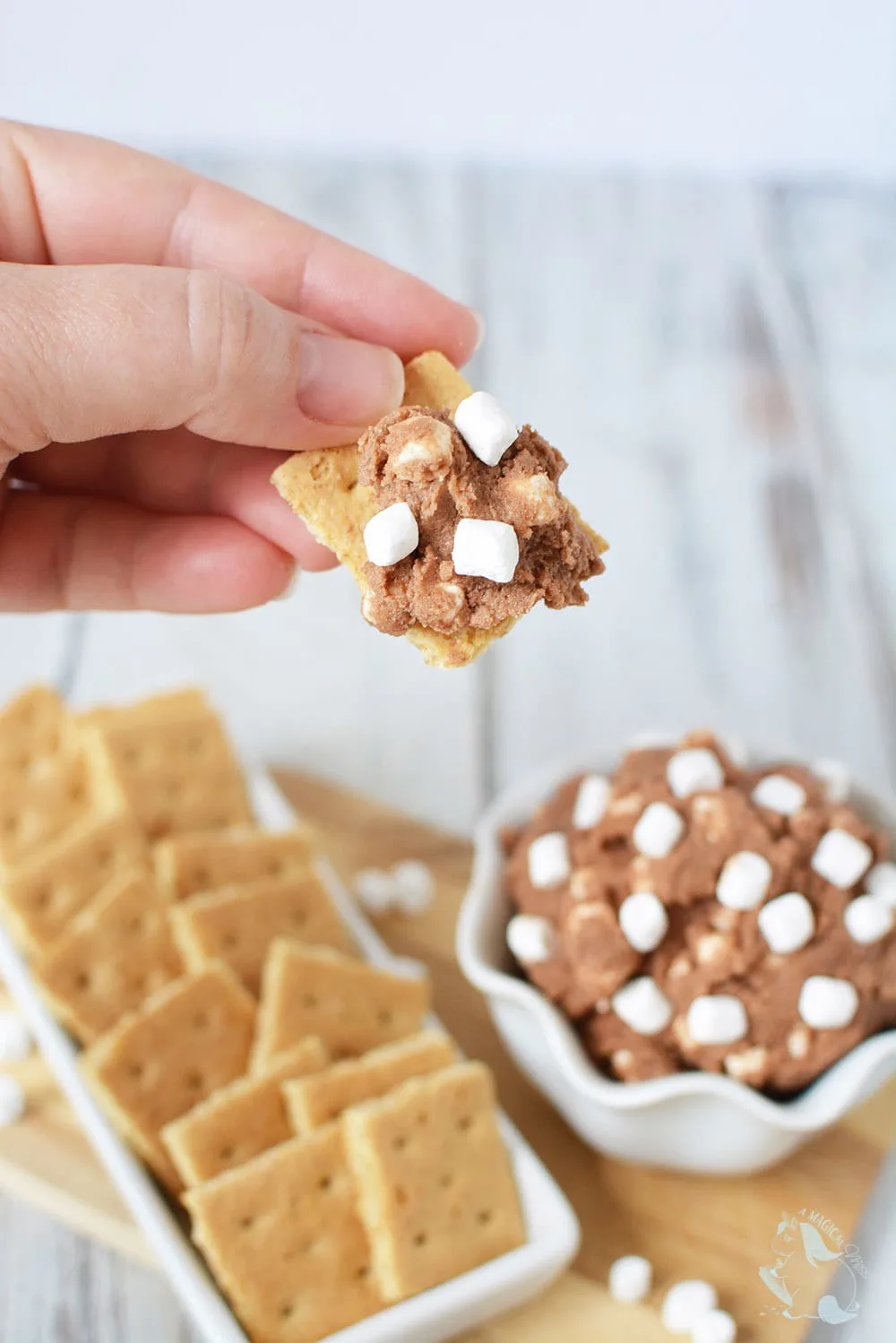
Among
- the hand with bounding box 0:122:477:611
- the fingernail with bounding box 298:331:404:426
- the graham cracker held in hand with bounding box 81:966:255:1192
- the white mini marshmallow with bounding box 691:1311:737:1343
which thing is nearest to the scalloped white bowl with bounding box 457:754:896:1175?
the white mini marshmallow with bounding box 691:1311:737:1343

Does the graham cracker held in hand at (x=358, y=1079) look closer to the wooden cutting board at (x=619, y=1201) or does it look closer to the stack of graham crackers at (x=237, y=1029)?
the stack of graham crackers at (x=237, y=1029)

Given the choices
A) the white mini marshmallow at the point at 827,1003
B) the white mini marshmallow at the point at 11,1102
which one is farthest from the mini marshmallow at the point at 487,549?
the white mini marshmallow at the point at 11,1102

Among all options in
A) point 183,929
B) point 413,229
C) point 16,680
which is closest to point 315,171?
point 413,229

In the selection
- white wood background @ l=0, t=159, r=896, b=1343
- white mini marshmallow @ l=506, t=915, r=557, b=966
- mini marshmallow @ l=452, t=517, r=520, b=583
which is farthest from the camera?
white wood background @ l=0, t=159, r=896, b=1343

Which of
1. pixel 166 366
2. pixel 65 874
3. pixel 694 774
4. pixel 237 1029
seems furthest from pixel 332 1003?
pixel 166 366

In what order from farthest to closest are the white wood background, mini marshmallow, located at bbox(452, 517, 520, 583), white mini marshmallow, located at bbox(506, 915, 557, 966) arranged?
1. the white wood background
2. white mini marshmallow, located at bbox(506, 915, 557, 966)
3. mini marshmallow, located at bbox(452, 517, 520, 583)

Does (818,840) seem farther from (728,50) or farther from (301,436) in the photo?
(728,50)

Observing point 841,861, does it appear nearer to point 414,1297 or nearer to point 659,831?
point 659,831

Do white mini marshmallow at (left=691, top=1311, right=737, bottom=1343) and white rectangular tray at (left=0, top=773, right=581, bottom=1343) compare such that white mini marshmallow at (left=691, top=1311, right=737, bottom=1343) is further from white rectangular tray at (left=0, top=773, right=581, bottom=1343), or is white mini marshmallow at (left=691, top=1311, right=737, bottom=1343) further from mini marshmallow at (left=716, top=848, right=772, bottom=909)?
mini marshmallow at (left=716, top=848, right=772, bottom=909)
